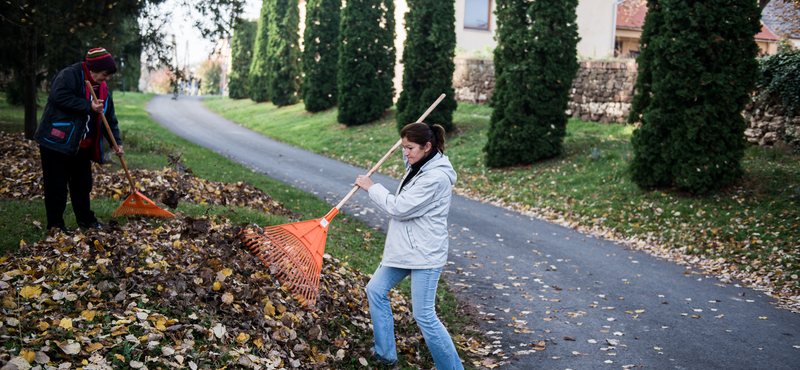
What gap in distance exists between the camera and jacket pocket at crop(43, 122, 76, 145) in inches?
204

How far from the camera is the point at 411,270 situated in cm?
395

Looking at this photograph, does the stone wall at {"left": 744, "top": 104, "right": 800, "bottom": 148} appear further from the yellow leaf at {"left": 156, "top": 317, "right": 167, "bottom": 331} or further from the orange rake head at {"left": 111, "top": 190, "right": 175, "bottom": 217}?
the yellow leaf at {"left": 156, "top": 317, "right": 167, "bottom": 331}

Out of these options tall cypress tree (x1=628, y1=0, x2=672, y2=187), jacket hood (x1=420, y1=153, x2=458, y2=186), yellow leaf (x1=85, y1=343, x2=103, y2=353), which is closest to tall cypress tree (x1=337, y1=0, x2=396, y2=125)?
tall cypress tree (x1=628, y1=0, x2=672, y2=187)

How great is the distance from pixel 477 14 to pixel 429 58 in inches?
437

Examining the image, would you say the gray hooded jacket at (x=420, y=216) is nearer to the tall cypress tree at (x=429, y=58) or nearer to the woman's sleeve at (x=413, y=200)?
the woman's sleeve at (x=413, y=200)

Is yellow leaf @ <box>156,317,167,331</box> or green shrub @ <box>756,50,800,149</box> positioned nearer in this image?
yellow leaf @ <box>156,317,167,331</box>

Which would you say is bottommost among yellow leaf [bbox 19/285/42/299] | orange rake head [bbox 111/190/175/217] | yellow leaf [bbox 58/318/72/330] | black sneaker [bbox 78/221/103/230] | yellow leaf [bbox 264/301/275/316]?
yellow leaf [bbox 264/301/275/316]

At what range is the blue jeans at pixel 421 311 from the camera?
3908 mm

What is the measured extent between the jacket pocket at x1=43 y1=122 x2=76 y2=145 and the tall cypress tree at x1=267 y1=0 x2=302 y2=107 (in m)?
28.8

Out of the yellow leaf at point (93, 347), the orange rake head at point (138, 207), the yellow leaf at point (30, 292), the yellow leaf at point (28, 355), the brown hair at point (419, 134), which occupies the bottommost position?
the yellow leaf at point (93, 347)

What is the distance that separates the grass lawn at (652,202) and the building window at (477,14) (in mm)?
12002

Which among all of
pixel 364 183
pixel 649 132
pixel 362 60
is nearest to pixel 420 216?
pixel 364 183

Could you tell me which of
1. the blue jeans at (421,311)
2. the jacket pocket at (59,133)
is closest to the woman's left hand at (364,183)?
the blue jeans at (421,311)

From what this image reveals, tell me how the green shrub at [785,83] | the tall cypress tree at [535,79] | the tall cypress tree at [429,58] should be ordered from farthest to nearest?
the tall cypress tree at [429,58]
the tall cypress tree at [535,79]
the green shrub at [785,83]
